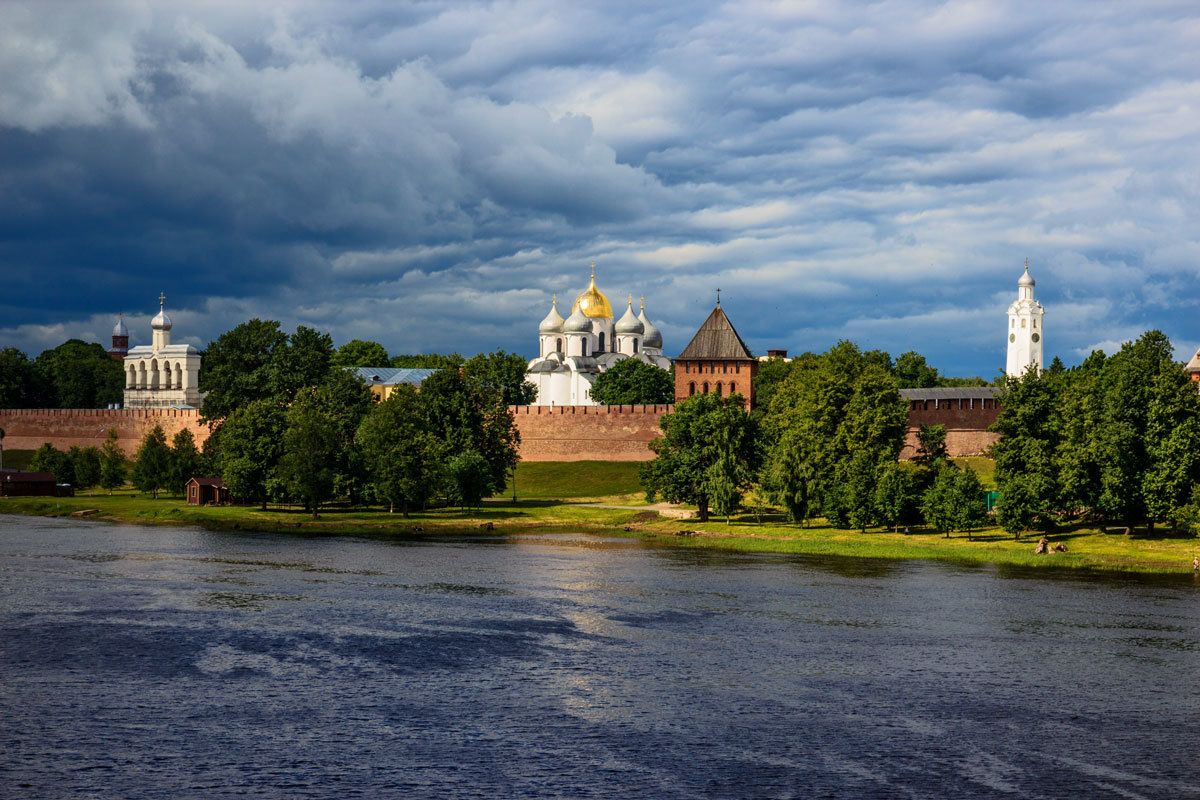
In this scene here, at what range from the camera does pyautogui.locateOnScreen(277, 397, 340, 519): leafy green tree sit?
2299 inches

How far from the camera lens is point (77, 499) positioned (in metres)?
71.8

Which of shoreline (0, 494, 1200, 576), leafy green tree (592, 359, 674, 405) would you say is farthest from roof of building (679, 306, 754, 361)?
shoreline (0, 494, 1200, 576)

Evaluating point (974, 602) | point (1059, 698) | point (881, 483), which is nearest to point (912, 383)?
point (881, 483)

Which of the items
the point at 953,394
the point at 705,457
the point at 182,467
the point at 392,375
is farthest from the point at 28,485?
the point at 953,394

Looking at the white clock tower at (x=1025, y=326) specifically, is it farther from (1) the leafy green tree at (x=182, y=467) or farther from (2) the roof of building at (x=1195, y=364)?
(1) the leafy green tree at (x=182, y=467)

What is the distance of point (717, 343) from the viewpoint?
88.4 metres

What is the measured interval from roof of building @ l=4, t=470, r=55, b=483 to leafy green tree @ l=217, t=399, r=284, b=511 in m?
20.2

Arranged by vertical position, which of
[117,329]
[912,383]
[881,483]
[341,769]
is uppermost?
[117,329]

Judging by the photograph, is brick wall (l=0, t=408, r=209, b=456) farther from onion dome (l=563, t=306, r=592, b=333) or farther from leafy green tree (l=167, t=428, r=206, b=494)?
onion dome (l=563, t=306, r=592, b=333)

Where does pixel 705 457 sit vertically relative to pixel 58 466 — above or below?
above

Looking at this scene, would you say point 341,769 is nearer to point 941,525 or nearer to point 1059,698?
point 1059,698

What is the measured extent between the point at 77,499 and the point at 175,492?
234 inches

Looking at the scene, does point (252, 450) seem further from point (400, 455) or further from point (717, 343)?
point (717, 343)

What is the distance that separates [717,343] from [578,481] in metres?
17.0
